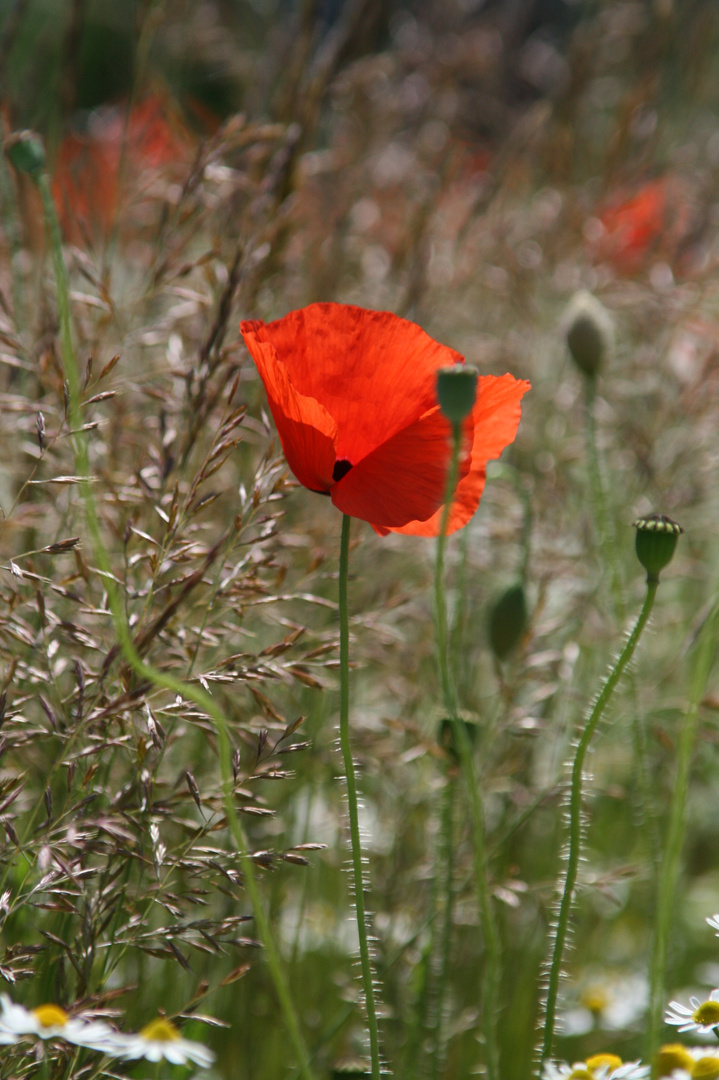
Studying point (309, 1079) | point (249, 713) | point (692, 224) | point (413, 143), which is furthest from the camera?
point (413, 143)

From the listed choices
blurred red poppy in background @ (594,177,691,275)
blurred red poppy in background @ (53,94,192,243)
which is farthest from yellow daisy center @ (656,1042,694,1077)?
blurred red poppy in background @ (594,177,691,275)

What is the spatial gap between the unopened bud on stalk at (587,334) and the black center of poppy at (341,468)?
458 millimetres

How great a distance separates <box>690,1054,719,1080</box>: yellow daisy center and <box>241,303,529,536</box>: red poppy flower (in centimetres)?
35

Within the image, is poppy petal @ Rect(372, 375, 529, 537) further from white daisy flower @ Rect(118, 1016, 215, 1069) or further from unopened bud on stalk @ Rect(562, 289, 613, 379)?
unopened bud on stalk @ Rect(562, 289, 613, 379)

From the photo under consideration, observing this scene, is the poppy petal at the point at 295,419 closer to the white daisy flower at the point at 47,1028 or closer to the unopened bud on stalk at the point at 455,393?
the unopened bud on stalk at the point at 455,393

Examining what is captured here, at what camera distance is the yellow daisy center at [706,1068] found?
59 cm

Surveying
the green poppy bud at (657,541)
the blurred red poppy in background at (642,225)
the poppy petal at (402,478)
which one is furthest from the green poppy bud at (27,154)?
the blurred red poppy in background at (642,225)

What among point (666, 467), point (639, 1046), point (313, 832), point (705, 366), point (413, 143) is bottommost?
point (639, 1046)

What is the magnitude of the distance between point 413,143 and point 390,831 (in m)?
1.33

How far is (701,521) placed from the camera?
4.75 feet

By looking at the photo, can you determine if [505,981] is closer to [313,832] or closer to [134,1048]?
[313,832]

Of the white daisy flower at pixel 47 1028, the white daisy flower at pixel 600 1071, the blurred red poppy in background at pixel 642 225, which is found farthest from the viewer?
the blurred red poppy in background at pixel 642 225

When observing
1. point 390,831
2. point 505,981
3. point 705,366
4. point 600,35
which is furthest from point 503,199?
point 505,981

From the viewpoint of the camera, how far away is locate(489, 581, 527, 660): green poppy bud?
2.99ft
